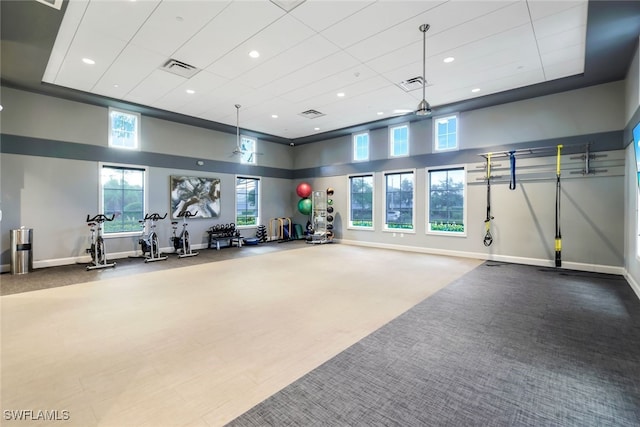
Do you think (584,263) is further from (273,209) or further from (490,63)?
(273,209)

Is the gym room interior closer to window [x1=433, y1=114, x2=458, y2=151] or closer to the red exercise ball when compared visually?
window [x1=433, y1=114, x2=458, y2=151]

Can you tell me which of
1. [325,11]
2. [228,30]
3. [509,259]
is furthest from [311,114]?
[509,259]

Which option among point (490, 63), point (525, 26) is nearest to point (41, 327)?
point (525, 26)

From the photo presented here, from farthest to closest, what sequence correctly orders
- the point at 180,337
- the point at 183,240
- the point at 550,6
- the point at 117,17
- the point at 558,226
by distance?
the point at 183,240 → the point at 558,226 → the point at 117,17 → the point at 550,6 → the point at 180,337

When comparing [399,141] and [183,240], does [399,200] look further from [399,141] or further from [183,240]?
[183,240]

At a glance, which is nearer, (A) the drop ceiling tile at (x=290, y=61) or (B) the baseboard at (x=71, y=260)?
(A) the drop ceiling tile at (x=290, y=61)

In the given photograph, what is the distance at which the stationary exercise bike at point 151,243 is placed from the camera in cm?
721

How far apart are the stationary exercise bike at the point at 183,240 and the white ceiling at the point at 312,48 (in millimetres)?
3129

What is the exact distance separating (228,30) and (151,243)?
5401mm

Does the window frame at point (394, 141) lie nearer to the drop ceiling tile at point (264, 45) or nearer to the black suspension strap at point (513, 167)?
the black suspension strap at point (513, 167)

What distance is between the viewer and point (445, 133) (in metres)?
8.05

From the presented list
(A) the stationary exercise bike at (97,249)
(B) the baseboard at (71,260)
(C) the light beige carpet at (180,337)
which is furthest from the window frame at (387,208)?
(A) the stationary exercise bike at (97,249)

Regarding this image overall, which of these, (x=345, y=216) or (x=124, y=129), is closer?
(x=124, y=129)

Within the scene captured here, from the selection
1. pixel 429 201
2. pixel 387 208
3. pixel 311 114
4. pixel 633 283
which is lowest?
pixel 633 283
